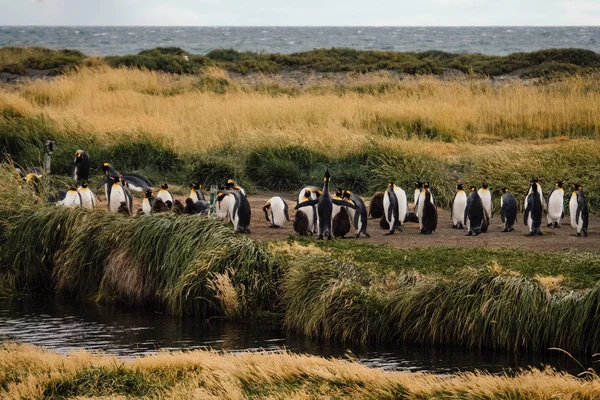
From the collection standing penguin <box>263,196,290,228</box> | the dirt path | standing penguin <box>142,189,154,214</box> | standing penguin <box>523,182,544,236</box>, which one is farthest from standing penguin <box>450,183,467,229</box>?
standing penguin <box>142,189,154,214</box>

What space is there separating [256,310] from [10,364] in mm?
3228

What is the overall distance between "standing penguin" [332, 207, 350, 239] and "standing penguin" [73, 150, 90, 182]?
5.26 m

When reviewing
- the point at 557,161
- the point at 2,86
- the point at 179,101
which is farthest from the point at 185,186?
the point at 2,86

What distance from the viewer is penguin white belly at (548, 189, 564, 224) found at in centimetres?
1342

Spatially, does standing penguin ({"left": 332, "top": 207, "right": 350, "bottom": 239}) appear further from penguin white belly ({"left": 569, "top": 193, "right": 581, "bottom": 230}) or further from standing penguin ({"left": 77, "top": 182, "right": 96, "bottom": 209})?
standing penguin ({"left": 77, "top": 182, "right": 96, "bottom": 209})

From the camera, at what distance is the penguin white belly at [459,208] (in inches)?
533

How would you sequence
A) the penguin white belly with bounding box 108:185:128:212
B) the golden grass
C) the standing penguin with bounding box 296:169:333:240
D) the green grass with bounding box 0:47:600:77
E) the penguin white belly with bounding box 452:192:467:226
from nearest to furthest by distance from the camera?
the standing penguin with bounding box 296:169:333:240 < the penguin white belly with bounding box 452:192:467:226 < the penguin white belly with bounding box 108:185:128:212 < the golden grass < the green grass with bounding box 0:47:600:77

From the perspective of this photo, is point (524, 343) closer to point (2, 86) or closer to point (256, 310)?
point (256, 310)

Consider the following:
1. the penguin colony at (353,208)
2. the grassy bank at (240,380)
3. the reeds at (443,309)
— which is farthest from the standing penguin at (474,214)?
the grassy bank at (240,380)

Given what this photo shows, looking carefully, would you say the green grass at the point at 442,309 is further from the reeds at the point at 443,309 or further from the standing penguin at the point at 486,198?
the standing penguin at the point at 486,198

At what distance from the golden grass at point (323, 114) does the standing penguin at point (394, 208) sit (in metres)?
3.64

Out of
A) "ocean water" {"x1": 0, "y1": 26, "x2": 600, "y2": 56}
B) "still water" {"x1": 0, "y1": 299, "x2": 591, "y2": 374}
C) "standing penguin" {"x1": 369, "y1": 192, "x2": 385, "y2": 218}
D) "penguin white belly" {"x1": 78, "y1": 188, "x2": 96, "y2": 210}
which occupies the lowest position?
"ocean water" {"x1": 0, "y1": 26, "x2": 600, "y2": 56}

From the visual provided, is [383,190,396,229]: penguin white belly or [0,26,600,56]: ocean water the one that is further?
[0,26,600,56]: ocean water

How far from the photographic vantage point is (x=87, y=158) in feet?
52.9
